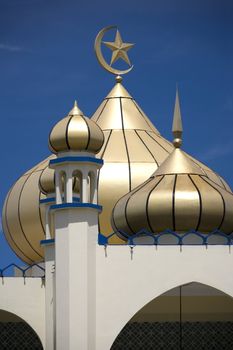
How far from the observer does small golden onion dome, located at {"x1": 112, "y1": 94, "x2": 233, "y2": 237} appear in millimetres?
43812

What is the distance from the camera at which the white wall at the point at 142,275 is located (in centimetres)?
4241

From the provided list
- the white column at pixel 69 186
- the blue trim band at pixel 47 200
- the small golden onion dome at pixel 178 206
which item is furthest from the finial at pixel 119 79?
the white column at pixel 69 186

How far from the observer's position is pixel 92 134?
43.0 meters

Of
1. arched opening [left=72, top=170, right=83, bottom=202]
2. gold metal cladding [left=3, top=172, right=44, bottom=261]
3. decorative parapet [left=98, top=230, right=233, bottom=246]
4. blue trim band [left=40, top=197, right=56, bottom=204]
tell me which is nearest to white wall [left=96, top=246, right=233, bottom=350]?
decorative parapet [left=98, top=230, right=233, bottom=246]

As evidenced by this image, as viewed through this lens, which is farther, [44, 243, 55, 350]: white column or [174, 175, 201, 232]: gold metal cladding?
[174, 175, 201, 232]: gold metal cladding

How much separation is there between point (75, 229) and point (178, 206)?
3.00 metres

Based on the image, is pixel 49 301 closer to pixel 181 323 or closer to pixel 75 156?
pixel 181 323

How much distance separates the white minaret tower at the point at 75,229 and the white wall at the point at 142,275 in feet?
1.03

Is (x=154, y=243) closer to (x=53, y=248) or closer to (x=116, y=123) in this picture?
(x=53, y=248)

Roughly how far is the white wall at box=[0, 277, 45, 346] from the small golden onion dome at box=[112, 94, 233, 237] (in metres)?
2.93

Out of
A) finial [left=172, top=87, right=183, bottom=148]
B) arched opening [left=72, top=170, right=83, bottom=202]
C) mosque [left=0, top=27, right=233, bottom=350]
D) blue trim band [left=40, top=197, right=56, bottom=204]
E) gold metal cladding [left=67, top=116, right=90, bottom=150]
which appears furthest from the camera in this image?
finial [left=172, top=87, right=183, bottom=148]

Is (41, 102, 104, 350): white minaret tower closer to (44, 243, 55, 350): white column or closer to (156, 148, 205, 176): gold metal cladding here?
(44, 243, 55, 350): white column

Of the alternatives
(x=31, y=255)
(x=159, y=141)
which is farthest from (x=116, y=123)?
(x=31, y=255)

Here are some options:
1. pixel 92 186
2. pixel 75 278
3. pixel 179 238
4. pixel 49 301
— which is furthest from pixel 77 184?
pixel 75 278
